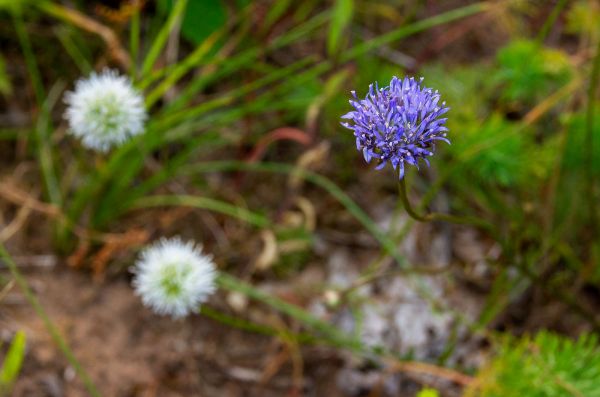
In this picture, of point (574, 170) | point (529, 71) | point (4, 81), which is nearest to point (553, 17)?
point (529, 71)

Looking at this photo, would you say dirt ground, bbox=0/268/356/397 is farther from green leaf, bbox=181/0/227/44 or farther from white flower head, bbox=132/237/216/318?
green leaf, bbox=181/0/227/44

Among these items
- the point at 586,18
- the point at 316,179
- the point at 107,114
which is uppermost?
the point at 586,18

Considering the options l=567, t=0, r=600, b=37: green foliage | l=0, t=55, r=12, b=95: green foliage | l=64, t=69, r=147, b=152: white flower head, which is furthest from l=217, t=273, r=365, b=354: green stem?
l=567, t=0, r=600, b=37: green foliage

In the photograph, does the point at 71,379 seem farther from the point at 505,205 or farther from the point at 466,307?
the point at 505,205

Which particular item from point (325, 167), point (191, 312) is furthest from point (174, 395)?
point (325, 167)

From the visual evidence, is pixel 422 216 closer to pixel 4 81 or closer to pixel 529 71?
pixel 529 71

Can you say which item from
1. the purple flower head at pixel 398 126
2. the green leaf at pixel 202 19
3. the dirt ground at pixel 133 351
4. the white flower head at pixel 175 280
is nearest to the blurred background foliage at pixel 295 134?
the green leaf at pixel 202 19
